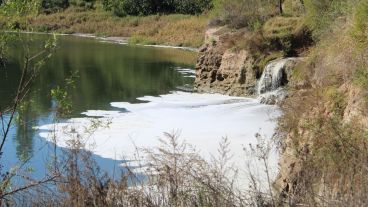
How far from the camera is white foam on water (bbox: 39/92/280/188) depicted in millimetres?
15281

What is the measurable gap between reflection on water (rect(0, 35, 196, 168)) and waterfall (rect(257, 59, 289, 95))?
15.3ft

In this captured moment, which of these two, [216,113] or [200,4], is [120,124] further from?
[200,4]

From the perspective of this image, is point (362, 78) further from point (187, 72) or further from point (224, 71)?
point (187, 72)

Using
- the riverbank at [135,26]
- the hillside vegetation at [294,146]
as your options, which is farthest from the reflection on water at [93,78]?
the riverbank at [135,26]

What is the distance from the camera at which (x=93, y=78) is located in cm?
3014

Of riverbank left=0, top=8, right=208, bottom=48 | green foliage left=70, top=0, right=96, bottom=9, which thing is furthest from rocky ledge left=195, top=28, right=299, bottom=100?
green foliage left=70, top=0, right=96, bottom=9

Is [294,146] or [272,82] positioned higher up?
[294,146]

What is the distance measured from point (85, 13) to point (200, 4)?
14.9 m

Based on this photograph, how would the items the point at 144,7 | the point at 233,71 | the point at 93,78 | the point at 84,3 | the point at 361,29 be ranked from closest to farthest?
1. the point at 361,29
2. the point at 233,71
3. the point at 93,78
4. the point at 144,7
5. the point at 84,3

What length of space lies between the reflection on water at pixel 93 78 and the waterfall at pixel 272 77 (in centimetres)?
466

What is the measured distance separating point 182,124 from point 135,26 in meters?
44.5

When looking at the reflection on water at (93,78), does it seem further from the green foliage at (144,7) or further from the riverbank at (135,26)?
the green foliage at (144,7)

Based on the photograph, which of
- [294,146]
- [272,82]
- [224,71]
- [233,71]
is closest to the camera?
[294,146]

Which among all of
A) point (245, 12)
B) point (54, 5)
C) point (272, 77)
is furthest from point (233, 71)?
point (54, 5)
